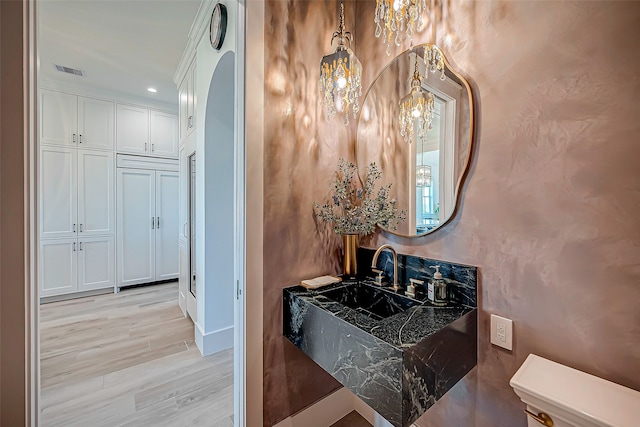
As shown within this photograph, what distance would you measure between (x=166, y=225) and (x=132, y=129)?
155 centimetres

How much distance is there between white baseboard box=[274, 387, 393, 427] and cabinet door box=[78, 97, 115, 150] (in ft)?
14.1

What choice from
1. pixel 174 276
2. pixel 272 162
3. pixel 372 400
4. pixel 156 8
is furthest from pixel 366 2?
pixel 174 276

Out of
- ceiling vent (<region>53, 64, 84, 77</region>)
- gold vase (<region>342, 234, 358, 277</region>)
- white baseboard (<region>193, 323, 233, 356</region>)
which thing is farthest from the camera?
ceiling vent (<region>53, 64, 84, 77</region>)

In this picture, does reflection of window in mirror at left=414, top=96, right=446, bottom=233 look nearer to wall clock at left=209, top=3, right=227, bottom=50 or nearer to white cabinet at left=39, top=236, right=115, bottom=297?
wall clock at left=209, top=3, right=227, bottom=50

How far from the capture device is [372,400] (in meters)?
1.00

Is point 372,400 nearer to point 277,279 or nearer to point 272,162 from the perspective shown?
point 277,279

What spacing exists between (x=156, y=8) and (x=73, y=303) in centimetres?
373

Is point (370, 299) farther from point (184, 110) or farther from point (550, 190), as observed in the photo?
point (184, 110)

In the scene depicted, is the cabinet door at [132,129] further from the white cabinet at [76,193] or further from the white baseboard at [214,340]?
the white baseboard at [214,340]

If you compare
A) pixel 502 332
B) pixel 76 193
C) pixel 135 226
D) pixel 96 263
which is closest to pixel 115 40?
pixel 76 193

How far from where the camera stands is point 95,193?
12.4 feet

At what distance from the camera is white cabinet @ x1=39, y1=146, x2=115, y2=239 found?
3.47 m

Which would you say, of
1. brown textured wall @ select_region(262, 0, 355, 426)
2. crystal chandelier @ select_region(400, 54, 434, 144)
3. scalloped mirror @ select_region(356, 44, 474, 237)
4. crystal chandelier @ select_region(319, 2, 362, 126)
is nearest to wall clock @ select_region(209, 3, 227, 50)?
brown textured wall @ select_region(262, 0, 355, 426)

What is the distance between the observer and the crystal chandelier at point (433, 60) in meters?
1.31
